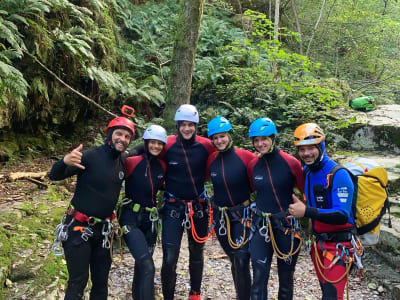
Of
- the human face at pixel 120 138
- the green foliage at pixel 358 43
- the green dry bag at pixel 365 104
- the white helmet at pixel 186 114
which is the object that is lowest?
the human face at pixel 120 138

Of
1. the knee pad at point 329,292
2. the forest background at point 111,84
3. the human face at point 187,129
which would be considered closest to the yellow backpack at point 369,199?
the knee pad at point 329,292

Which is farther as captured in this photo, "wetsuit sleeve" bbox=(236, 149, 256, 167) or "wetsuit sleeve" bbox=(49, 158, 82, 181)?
"wetsuit sleeve" bbox=(236, 149, 256, 167)

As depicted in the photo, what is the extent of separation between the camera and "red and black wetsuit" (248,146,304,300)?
3846 millimetres

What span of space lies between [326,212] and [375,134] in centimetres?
726

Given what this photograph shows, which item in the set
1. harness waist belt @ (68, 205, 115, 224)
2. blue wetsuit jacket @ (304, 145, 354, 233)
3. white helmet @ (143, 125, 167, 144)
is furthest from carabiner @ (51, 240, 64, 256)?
blue wetsuit jacket @ (304, 145, 354, 233)

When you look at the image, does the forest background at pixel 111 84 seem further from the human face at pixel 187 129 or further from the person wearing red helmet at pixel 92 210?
the human face at pixel 187 129

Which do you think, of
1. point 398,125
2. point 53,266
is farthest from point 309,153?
point 398,125

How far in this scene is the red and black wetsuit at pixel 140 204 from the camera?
3984mm

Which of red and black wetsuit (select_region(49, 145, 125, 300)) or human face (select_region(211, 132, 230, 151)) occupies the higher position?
human face (select_region(211, 132, 230, 151))

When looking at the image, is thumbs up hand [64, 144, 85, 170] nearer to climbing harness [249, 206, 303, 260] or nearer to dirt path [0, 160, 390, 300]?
dirt path [0, 160, 390, 300]

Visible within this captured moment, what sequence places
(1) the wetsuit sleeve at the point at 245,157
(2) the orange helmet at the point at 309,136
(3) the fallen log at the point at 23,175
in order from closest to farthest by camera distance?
(2) the orange helmet at the point at 309,136 → (1) the wetsuit sleeve at the point at 245,157 → (3) the fallen log at the point at 23,175

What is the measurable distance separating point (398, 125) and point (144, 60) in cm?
894

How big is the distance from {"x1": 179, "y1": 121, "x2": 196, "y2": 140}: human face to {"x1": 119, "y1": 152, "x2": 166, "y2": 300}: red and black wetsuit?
1.79 feet

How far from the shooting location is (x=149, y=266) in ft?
12.4
